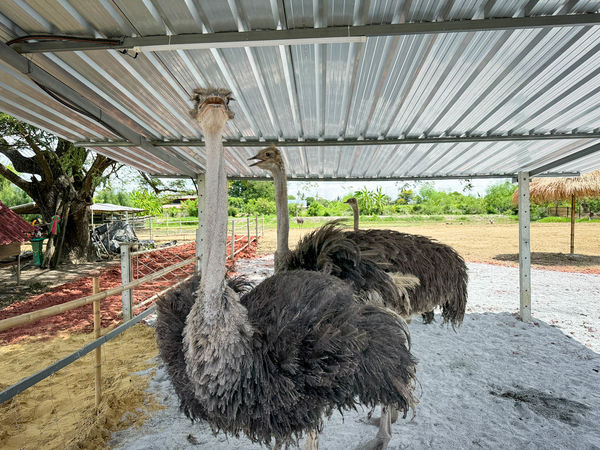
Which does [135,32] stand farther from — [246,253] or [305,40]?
[246,253]

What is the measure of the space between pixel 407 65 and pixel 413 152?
1805 millimetres

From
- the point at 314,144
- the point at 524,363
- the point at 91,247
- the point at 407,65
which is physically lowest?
the point at 524,363

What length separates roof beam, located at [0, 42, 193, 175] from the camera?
1829 millimetres

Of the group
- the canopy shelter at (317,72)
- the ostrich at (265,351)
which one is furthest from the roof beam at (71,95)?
the ostrich at (265,351)

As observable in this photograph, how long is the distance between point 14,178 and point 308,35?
9508 millimetres

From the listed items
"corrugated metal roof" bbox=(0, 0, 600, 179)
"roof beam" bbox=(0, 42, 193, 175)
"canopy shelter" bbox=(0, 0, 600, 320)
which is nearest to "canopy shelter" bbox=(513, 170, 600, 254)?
"canopy shelter" bbox=(0, 0, 600, 320)

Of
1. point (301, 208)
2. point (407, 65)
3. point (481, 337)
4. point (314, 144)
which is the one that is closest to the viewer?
point (407, 65)

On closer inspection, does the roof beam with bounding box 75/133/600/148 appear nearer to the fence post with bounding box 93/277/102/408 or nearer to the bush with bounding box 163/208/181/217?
the fence post with bounding box 93/277/102/408

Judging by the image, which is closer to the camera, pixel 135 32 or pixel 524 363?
pixel 135 32

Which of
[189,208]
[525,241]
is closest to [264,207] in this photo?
[189,208]

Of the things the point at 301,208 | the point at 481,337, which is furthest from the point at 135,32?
the point at 301,208

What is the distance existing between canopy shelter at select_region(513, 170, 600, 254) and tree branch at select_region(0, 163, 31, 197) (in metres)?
13.5

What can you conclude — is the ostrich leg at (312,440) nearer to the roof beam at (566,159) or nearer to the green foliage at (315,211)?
the roof beam at (566,159)

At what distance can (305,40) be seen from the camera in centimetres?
178
